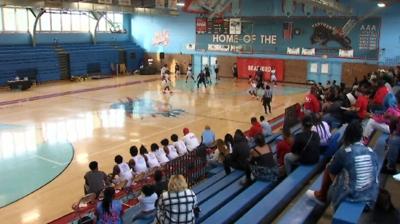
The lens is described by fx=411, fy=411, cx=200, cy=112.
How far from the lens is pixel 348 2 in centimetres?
2695

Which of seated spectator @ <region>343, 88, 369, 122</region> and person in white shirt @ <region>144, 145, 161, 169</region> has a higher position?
seated spectator @ <region>343, 88, 369, 122</region>

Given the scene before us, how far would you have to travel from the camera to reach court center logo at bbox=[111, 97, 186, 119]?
1844cm

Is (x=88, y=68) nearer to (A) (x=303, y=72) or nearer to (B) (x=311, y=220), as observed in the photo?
(A) (x=303, y=72)

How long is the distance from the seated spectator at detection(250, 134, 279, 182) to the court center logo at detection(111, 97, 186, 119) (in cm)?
1127

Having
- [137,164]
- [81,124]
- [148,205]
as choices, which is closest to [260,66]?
[81,124]

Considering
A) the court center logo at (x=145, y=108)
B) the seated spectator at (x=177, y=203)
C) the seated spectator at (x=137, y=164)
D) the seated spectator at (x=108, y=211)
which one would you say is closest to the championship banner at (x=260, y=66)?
the court center logo at (x=145, y=108)

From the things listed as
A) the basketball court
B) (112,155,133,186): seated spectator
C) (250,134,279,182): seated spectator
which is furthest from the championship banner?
(250,134,279,182): seated spectator

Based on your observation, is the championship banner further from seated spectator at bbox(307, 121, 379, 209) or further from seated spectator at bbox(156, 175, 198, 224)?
seated spectator at bbox(156, 175, 198, 224)

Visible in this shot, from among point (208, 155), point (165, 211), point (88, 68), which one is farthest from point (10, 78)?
point (165, 211)

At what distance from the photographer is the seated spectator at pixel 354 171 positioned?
15.4 feet

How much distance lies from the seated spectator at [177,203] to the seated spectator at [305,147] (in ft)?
9.01

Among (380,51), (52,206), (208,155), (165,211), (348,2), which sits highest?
(348,2)

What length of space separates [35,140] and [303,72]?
20214 millimetres

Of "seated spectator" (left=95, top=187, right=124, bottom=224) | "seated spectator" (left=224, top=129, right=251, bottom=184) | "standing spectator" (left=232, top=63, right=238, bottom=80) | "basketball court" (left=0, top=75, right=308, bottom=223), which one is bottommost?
"basketball court" (left=0, top=75, right=308, bottom=223)
